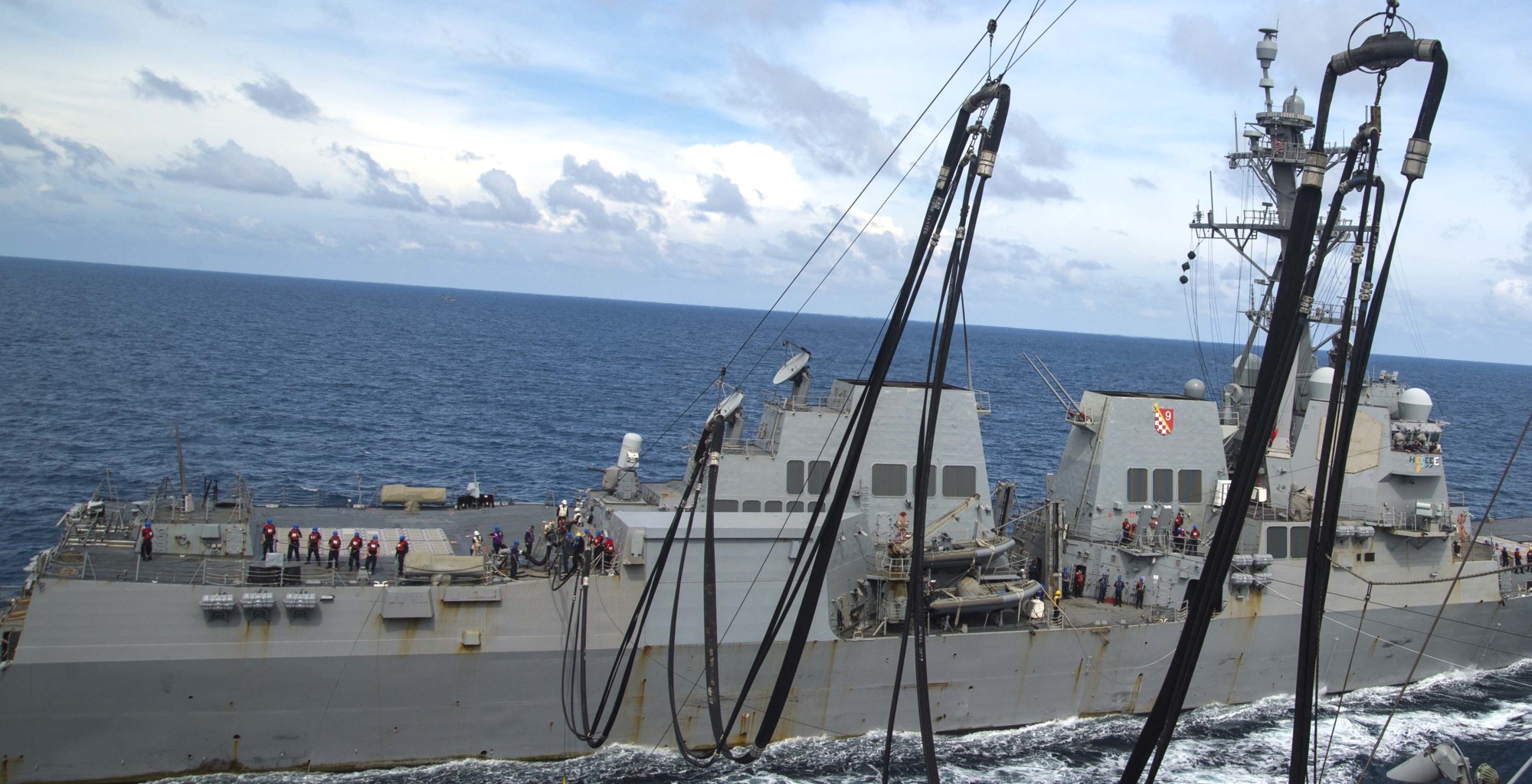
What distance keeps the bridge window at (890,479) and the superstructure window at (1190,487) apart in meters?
7.33

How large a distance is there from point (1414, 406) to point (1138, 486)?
7228mm

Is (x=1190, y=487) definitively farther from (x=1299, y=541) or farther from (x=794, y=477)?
(x=794, y=477)

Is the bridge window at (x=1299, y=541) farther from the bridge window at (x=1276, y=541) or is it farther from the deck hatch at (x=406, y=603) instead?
the deck hatch at (x=406, y=603)

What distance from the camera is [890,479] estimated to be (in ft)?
80.1

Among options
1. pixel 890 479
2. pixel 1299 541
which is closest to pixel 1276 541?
pixel 1299 541

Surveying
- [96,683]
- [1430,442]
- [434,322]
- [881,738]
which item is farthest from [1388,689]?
[434,322]

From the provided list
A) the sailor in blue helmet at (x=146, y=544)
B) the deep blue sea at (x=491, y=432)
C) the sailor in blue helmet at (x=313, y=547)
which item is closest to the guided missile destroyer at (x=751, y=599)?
the sailor in blue helmet at (x=146, y=544)

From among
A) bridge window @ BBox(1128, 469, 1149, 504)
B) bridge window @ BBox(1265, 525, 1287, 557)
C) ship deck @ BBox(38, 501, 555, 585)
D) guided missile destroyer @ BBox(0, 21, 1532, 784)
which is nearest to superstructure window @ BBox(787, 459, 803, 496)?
guided missile destroyer @ BBox(0, 21, 1532, 784)

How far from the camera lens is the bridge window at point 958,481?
24844 mm

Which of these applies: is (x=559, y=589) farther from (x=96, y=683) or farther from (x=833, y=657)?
(x=96, y=683)

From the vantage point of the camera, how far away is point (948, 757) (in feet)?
74.9

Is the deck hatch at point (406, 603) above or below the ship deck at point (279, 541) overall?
below

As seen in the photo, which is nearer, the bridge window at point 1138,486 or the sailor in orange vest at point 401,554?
the sailor in orange vest at point 401,554

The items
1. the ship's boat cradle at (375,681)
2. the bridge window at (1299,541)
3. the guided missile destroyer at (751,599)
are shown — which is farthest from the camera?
the bridge window at (1299,541)
